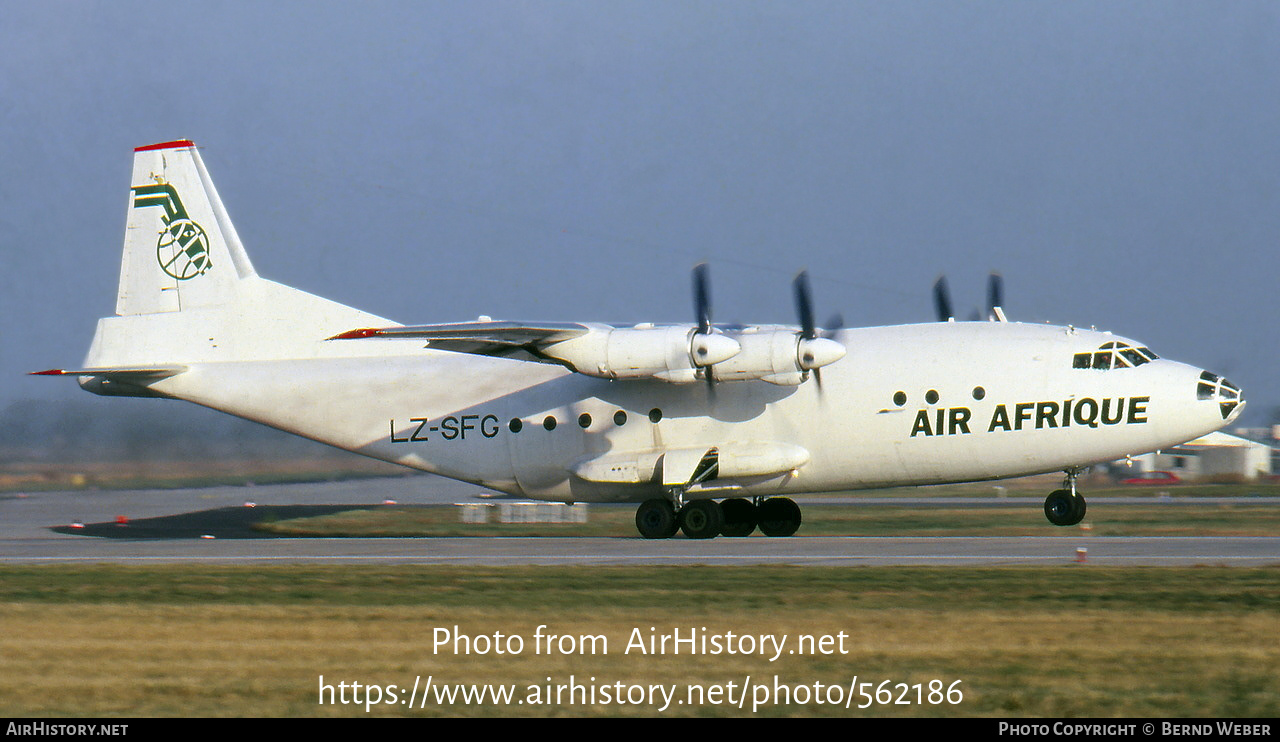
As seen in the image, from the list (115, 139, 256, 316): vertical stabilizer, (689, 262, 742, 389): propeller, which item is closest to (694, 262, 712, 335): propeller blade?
(689, 262, 742, 389): propeller

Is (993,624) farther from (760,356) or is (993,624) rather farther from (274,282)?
(274,282)

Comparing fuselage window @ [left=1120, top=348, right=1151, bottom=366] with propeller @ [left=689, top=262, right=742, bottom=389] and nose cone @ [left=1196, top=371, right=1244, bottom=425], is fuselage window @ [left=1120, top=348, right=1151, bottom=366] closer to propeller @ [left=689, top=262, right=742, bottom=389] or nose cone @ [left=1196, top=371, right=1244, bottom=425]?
nose cone @ [left=1196, top=371, right=1244, bottom=425]

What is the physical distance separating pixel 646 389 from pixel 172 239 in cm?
1183

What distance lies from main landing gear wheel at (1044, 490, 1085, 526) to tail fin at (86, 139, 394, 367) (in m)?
15.0

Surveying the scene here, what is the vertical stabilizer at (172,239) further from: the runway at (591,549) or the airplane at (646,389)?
the runway at (591,549)

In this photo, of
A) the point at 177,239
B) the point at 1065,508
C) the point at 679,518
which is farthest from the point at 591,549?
the point at 177,239

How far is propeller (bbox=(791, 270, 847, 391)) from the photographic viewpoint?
78.9ft

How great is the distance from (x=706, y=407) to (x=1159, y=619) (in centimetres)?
1312

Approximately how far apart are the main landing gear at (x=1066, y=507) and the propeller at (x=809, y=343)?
201 inches

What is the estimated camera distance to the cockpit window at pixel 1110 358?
2456 centimetres

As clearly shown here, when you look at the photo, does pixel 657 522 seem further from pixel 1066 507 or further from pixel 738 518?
pixel 1066 507
